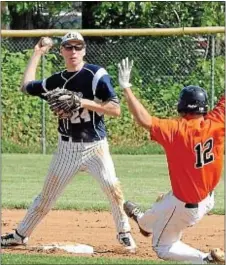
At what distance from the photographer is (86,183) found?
45.1ft

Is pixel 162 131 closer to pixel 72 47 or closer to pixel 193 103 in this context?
pixel 193 103

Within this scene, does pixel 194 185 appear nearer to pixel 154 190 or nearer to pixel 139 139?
pixel 154 190

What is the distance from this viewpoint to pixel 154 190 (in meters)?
12.7

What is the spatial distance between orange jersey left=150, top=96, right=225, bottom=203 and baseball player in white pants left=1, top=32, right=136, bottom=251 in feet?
3.84

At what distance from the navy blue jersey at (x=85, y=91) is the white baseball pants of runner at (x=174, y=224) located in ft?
3.88

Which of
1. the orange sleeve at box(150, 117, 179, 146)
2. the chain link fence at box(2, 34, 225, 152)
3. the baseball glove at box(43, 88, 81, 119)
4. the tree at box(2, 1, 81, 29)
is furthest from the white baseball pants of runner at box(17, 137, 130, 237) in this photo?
the tree at box(2, 1, 81, 29)

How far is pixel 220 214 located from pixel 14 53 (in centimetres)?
858

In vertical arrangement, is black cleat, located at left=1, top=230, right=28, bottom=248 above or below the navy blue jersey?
below

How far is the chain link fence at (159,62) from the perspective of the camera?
59.5 ft

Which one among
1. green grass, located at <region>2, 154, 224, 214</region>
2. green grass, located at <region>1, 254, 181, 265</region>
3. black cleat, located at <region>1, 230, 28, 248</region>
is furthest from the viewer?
green grass, located at <region>2, 154, 224, 214</region>

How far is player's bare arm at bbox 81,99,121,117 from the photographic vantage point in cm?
796

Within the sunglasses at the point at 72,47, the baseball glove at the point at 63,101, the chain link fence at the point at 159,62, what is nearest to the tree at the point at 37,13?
the chain link fence at the point at 159,62

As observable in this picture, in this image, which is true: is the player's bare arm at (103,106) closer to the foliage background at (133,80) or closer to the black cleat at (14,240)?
the black cleat at (14,240)

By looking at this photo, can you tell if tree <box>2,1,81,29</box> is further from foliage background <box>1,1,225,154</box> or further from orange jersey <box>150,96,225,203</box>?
orange jersey <box>150,96,225,203</box>
